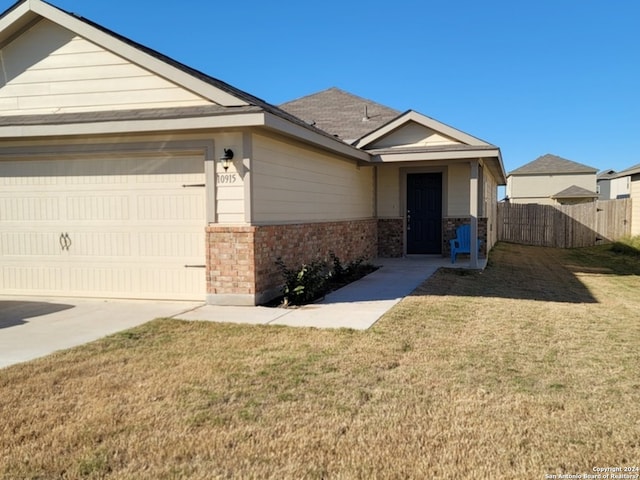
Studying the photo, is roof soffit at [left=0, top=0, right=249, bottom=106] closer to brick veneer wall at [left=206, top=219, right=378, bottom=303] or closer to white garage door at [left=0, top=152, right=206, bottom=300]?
white garage door at [left=0, top=152, right=206, bottom=300]

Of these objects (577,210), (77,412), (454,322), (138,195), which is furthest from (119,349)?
(577,210)

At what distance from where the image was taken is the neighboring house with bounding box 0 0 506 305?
25.0 ft

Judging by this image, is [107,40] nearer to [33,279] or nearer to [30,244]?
[30,244]

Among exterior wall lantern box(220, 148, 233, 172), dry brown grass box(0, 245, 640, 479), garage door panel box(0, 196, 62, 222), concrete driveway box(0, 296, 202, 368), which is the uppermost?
exterior wall lantern box(220, 148, 233, 172)

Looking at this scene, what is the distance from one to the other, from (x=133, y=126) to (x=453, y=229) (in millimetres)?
9433

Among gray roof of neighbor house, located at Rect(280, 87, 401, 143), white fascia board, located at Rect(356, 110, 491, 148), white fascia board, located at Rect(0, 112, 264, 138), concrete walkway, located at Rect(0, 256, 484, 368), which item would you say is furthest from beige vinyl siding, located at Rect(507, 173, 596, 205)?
white fascia board, located at Rect(0, 112, 264, 138)

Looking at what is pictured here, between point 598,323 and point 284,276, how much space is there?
467cm

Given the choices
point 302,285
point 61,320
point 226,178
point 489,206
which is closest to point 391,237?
point 489,206

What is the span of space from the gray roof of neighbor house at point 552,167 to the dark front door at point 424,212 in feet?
91.5

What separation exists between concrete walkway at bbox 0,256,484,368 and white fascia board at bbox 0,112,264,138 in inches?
106

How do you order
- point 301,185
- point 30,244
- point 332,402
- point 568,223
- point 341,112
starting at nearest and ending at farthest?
point 332,402, point 30,244, point 301,185, point 341,112, point 568,223

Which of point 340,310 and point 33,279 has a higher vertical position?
point 33,279

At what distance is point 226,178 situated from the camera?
762 cm

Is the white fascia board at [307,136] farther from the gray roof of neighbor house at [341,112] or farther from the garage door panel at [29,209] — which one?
the gray roof of neighbor house at [341,112]
